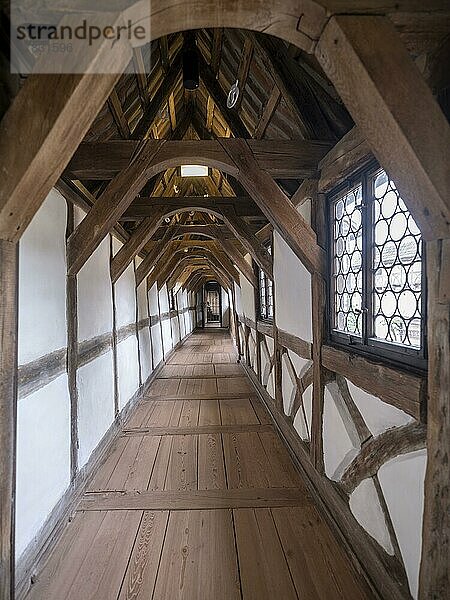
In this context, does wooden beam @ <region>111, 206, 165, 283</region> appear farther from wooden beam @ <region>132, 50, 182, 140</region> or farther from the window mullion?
the window mullion

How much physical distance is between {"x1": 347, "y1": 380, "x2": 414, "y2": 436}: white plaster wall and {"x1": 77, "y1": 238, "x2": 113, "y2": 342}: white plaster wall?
2212 mm

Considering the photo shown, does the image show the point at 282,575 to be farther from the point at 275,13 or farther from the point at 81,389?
the point at 275,13

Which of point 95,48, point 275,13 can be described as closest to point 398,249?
point 275,13

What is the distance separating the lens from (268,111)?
2990 millimetres

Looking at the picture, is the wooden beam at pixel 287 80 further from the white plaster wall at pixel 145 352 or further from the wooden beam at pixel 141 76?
the white plaster wall at pixel 145 352

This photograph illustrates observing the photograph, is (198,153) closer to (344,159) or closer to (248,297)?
(344,159)

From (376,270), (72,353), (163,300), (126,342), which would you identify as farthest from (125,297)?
(163,300)

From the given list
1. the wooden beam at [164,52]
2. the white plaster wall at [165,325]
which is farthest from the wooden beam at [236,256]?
the white plaster wall at [165,325]

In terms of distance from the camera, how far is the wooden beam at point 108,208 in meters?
2.67

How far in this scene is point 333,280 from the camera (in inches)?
107

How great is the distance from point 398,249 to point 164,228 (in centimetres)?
474

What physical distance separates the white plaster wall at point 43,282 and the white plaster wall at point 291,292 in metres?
1.94

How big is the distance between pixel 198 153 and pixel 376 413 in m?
2.03

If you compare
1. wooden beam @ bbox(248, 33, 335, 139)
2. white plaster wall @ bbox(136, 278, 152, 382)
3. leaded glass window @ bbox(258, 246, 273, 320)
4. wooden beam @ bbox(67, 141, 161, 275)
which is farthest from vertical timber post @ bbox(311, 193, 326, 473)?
white plaster wall @ bbox(136, 278, 152, 382)
